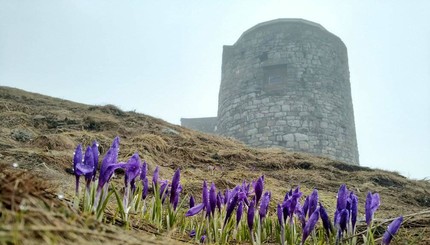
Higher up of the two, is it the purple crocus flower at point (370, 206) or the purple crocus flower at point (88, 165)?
the purple crocus flower at point (88, 165)

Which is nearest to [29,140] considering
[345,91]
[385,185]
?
[385,185]

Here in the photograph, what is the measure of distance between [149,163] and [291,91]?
30.3 feet

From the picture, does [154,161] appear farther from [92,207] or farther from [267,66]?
[267,66]

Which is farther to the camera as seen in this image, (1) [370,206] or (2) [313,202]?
(2) [313,202]

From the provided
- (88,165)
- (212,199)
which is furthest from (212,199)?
(88,165)

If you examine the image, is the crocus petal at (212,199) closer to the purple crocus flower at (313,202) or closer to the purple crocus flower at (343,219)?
the purple crocus flower at (313,202)

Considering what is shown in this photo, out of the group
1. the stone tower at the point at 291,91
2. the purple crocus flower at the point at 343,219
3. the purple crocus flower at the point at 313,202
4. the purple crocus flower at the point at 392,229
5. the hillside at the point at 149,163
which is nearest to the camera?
the hillside at the point at 149,163

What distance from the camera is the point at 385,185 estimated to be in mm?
6504

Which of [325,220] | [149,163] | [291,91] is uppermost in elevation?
[291,91]

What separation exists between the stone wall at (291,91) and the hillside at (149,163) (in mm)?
5127

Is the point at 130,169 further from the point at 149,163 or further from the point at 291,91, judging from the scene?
the point at 291,91

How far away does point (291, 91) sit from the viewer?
43.0 feet

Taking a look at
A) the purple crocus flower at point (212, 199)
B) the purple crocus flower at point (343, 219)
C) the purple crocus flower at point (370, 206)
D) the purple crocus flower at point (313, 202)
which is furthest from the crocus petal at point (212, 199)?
the purple crocus flower at point (370, 206)

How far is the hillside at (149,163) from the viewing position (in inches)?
42.1
